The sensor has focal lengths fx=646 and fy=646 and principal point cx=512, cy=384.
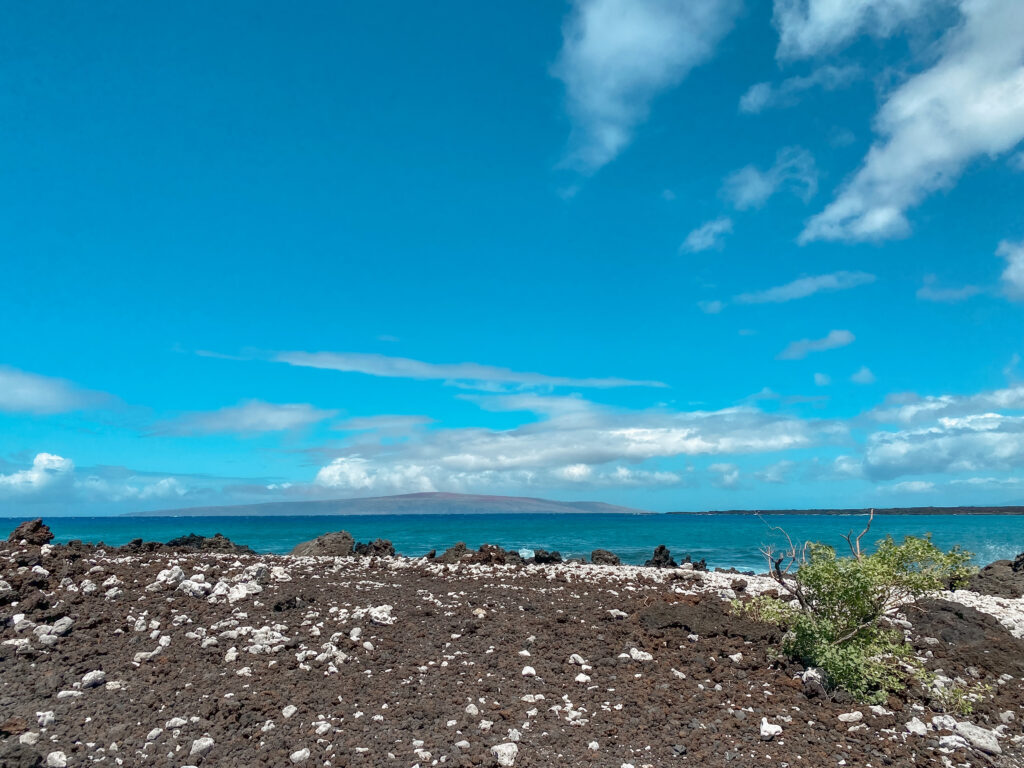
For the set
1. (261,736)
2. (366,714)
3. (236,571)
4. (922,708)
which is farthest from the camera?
(236,571)

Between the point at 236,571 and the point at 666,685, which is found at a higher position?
the point at 236,571

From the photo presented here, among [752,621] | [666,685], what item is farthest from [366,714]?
[752,621]

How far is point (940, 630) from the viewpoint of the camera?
38.4 ft

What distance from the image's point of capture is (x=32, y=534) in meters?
14.6

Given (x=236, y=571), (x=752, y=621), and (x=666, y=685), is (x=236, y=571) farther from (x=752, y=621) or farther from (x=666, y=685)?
(x=752, y=621)

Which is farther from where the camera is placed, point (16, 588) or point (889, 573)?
point (16, 588)

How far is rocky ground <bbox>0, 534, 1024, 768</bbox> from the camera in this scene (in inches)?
279

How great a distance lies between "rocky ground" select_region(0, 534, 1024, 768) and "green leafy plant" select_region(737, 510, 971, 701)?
37 cm

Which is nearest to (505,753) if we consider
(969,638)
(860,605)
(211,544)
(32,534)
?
(860,605)

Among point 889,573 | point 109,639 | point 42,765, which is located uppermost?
point 889,573

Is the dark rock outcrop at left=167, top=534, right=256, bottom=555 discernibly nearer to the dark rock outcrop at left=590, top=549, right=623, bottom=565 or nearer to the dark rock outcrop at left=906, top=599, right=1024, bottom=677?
the dark rock outcrop at left=590, top=549, right=623, bottom=565

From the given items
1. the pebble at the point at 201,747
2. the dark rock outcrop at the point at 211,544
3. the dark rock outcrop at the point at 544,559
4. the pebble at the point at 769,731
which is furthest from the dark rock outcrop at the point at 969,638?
the dark rock outcrop at the point at 211,544

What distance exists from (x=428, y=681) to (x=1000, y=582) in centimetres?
2142

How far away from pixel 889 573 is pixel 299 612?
9.21 metres
